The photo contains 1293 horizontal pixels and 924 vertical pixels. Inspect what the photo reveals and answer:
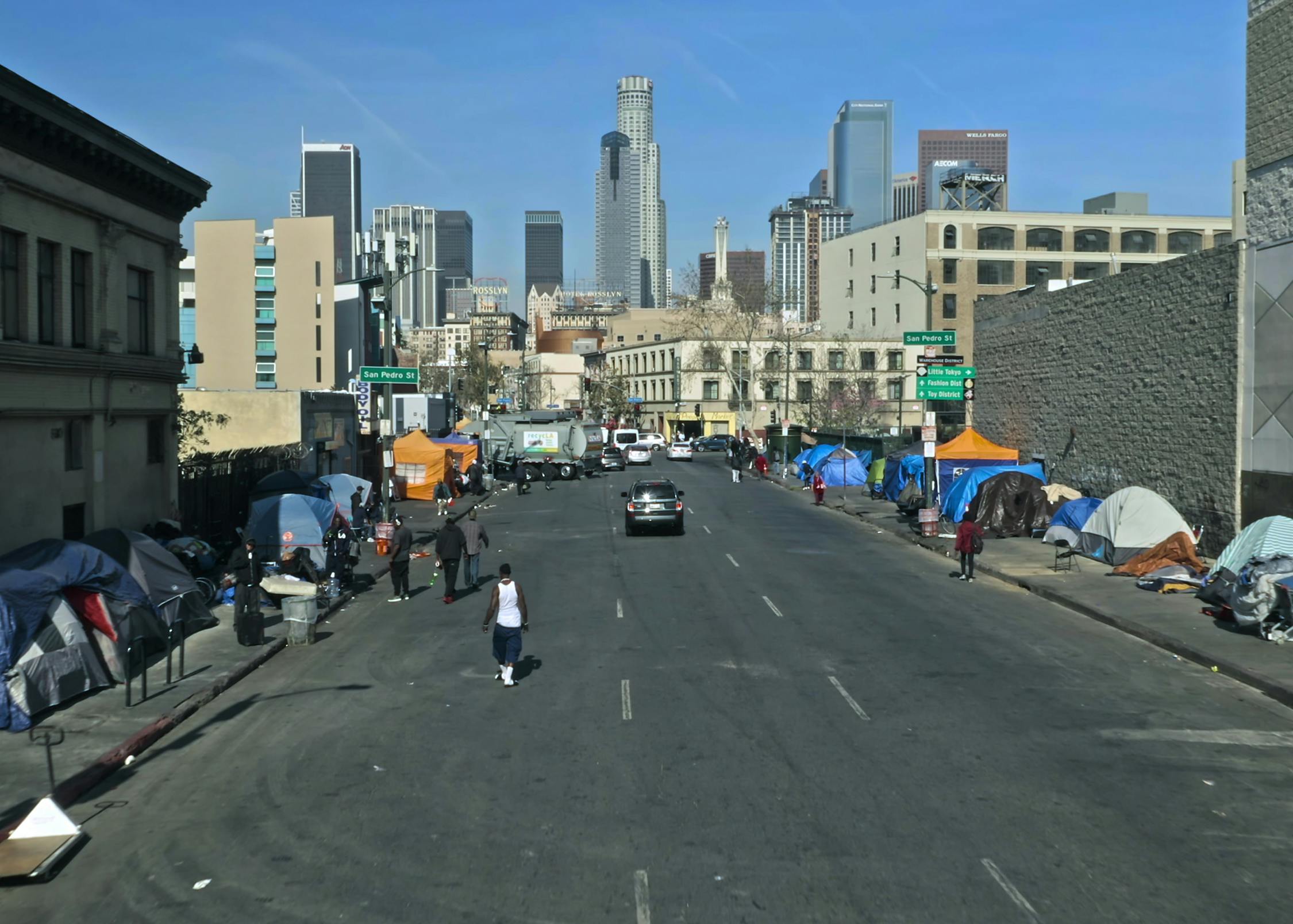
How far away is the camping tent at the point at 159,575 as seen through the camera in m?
19.3

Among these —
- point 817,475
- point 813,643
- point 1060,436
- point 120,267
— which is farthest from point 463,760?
point 817,475

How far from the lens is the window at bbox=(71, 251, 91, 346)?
22250 mm

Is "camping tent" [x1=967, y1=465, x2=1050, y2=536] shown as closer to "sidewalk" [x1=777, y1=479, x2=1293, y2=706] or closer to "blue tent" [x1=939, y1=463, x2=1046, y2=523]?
"sidewalk" [x1=777, y1=479, x2=1293, y2=706]

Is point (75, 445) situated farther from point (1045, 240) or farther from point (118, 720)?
point (1045, 240)

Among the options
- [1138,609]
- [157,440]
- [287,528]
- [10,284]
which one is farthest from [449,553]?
[1138,609]

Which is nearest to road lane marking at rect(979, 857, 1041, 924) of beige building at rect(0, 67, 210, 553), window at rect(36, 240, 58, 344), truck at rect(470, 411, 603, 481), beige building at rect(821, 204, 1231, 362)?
beige building at rect(0, 67, 210, 553)

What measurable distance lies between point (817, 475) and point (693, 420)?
2759 inches

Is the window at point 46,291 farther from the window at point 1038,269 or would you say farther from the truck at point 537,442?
the window at point 1038,269

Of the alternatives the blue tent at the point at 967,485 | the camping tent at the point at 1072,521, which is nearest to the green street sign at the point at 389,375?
the blue tent at the point at 967,485

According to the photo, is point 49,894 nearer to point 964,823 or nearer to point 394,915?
point 394,915

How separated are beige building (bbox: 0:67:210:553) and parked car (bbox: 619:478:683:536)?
13033 mm

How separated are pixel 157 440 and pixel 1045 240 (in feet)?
288

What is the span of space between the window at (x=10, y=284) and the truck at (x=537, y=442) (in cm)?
4275

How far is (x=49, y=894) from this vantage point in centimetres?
892
